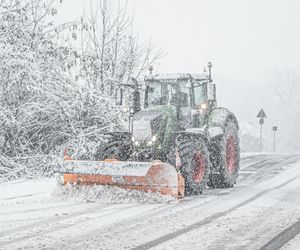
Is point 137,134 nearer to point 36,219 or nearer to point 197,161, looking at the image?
point 197,161

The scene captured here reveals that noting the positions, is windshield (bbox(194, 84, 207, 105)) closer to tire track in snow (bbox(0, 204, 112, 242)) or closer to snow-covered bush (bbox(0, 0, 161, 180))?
tire track in snow (bbox(0, 204, 112, 242))

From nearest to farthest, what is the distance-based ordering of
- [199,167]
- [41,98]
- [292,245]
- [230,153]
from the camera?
[292,245] → [199,167] → [230,153] → [41,98]

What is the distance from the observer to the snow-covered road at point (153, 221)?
5215 mm

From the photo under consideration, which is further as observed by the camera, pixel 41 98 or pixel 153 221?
pixel 41 98

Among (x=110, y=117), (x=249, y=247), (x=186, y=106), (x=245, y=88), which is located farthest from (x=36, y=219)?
(x=245, y=88)

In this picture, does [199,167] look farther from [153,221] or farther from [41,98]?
[41,98]

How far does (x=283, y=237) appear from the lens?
555 cm

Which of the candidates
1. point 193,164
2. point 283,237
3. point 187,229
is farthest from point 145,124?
point 283,237

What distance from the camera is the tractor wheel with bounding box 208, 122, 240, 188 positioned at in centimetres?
1009

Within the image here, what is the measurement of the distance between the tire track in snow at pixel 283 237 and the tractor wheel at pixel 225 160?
3721mm

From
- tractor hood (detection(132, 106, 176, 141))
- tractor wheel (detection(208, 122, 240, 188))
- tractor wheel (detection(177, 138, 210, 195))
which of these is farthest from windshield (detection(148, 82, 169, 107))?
tractor wheel (detection(208, 122, 240, 188))

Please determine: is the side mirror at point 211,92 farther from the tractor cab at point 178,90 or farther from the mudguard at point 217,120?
the mudguard at point 217,120

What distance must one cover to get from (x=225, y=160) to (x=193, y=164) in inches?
57.4

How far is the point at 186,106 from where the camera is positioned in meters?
9.74
